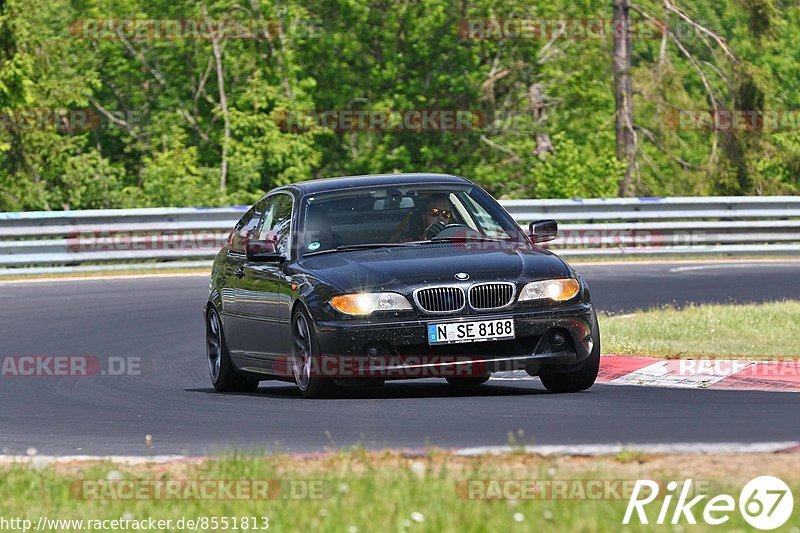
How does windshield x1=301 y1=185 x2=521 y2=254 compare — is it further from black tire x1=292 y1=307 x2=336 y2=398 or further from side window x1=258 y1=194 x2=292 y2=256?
black tire x1=292 y1=307 x2=336 y2=398

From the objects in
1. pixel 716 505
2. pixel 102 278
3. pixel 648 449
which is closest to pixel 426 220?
pixel 648 449

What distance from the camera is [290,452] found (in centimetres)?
830

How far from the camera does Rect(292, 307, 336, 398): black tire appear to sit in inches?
419

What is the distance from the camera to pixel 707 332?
48.2ft

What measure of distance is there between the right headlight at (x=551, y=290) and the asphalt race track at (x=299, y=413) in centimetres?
66

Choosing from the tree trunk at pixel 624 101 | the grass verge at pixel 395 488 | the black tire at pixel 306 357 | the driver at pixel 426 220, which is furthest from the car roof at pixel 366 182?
the tree trunk at pixel 624 101

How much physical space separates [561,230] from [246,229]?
14065mm

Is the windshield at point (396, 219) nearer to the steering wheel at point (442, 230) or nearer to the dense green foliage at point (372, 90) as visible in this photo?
the steering wheel at point (442, 230)

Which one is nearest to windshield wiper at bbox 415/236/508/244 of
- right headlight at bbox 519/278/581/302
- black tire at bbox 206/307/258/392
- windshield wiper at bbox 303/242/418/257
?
windshield wiper at bbox 303/242/418/257

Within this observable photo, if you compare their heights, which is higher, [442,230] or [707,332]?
[442,230]

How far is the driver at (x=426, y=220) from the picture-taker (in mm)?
11492

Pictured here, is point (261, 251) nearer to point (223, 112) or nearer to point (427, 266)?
point (427, 266)

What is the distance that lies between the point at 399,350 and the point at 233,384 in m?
2.55

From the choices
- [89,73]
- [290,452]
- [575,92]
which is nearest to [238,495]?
[290,452]
